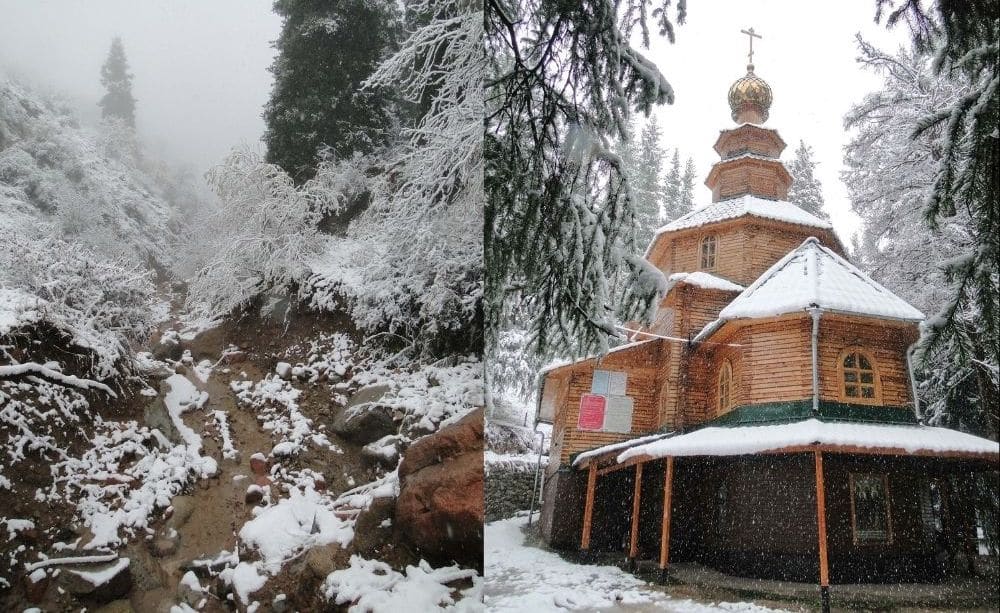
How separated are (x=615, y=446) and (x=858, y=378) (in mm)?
905

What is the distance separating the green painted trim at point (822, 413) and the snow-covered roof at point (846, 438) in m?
0.01

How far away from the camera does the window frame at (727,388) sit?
1304 millimetres

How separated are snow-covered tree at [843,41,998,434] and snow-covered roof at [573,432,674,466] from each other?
2.00ft

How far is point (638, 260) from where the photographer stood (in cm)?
162

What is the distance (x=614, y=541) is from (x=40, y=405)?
5.19ft

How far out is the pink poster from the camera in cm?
192

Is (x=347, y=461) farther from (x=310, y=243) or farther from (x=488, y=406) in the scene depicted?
(x=310, y=243)

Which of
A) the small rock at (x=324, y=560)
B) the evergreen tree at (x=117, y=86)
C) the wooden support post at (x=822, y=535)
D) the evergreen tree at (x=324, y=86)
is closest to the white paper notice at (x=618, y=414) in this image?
the wooden support post at (x=822, y=535)

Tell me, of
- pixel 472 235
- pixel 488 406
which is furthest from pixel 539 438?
pixel 472 235

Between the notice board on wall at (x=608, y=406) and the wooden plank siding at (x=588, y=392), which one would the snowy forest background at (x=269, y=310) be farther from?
the notice board on wall at (x=608, y=406)

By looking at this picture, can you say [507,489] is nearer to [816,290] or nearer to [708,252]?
[708,252]

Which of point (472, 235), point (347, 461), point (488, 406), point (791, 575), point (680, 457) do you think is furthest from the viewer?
point (472, 235)

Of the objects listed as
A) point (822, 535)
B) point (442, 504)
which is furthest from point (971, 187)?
point (442, 504)

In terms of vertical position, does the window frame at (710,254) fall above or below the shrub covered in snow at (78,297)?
above
